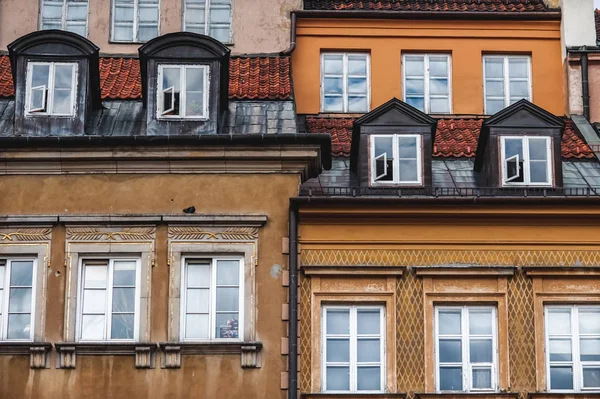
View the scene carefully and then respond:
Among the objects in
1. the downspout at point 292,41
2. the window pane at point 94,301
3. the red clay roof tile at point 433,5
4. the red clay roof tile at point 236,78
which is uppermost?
the red clay roof tile at point 433,5

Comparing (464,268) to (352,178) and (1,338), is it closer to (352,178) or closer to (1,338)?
(352,178)

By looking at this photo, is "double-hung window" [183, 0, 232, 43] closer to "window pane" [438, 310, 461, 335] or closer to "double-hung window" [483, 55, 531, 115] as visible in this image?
"double-hung window" [483, 55, 531, 115]

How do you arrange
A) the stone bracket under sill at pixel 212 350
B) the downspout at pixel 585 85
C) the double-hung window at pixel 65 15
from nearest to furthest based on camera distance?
the stone bracket under sill at pixel 212 350, the downspout at pixel 585 85, the double-hung window at pixel 65 15

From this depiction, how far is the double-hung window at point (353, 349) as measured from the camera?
28.8m

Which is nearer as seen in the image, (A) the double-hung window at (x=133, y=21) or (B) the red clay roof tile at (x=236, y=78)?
(B) the red clay roof tile at (x=236, y=78)

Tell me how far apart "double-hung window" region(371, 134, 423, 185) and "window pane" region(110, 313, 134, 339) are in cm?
525

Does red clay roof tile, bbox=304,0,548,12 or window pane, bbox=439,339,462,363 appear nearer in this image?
window pane, bbox=439,339,462,363

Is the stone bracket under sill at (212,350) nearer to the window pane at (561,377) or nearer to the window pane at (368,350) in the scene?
the window pane at (368,350)

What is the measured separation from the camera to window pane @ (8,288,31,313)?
28984mm

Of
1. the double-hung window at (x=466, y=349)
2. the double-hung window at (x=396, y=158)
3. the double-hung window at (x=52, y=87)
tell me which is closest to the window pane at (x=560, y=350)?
the double-hung window at (x=466, y=349)

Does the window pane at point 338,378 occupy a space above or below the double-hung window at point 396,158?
below

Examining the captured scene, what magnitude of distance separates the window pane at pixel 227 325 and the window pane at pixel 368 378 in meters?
2.30

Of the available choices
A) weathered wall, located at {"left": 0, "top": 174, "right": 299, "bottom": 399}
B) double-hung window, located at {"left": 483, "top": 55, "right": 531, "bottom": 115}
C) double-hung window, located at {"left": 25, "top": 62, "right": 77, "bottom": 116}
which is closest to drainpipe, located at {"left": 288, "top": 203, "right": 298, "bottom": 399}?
weathered wall, located at {"left": 0, "top": 174, "right": 299, "bottom": 399}

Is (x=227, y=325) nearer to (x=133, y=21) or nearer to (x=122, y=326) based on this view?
(x=122, y=326)
